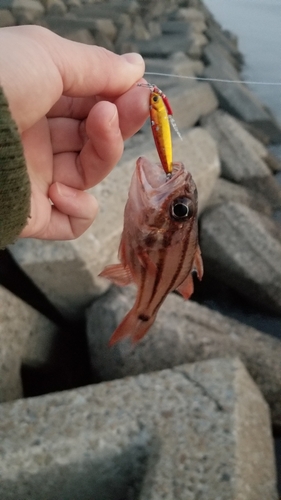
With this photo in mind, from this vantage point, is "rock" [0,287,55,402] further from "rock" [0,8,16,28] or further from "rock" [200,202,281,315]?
"rock" [0,8,16,28]

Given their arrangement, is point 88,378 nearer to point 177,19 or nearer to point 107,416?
point 107,416

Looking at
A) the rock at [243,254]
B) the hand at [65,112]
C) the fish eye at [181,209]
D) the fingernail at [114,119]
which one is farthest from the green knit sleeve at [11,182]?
the rock at [243,254]

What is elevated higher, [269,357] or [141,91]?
[141,91]

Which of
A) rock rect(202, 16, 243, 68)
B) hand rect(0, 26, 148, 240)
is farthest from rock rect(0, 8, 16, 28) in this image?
rock rect(202, 16, 243, 68)

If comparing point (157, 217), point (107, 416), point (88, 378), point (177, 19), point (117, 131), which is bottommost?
point (88, 378)

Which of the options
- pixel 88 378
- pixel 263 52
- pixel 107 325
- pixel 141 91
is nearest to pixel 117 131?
pixel 141 91

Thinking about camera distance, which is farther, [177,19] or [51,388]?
[177,19]
